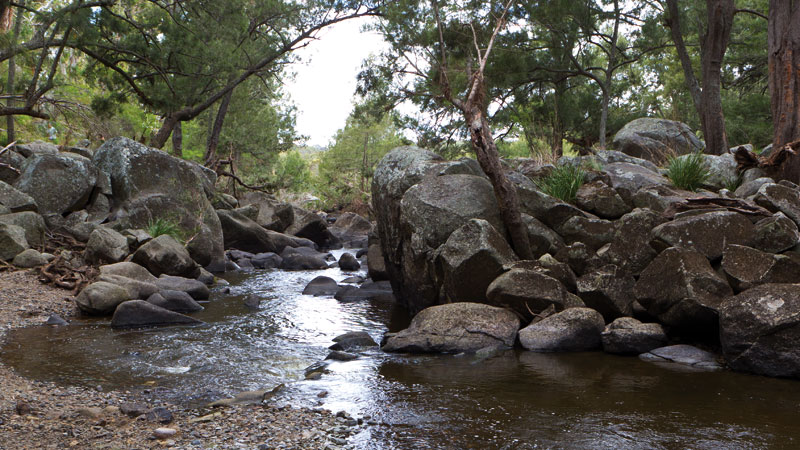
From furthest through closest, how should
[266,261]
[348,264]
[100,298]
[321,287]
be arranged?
[266,261]
[348,264]
[321,287]
[100,298]

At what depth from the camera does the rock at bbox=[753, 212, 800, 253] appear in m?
7.47

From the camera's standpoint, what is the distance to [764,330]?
20.1 ft

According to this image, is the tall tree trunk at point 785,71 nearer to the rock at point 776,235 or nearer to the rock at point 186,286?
the rock at point 776,235

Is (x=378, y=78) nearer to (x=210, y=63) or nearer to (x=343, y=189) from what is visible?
(x=210, y=63)

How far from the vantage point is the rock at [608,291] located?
802cm

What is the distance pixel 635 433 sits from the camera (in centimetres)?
477

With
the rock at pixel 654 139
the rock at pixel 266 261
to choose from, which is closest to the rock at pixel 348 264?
the rock at pixel 266 261

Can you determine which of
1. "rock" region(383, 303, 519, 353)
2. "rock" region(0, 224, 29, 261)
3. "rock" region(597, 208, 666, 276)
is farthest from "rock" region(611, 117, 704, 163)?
"rock" region(0, 224, 29, 261)

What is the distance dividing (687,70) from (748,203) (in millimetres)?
8118

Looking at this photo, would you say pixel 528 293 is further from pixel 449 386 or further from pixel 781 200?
pixel 781 200

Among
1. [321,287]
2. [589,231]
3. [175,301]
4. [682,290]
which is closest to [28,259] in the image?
[175,301]

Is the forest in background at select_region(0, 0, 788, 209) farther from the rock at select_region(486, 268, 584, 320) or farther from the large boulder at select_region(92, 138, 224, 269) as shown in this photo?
the rock at select_region(486, 268, 584, 320)

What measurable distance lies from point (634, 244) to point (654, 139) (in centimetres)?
943

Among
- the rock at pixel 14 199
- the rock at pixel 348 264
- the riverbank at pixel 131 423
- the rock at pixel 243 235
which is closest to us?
the riverbank at pixel 131 423
